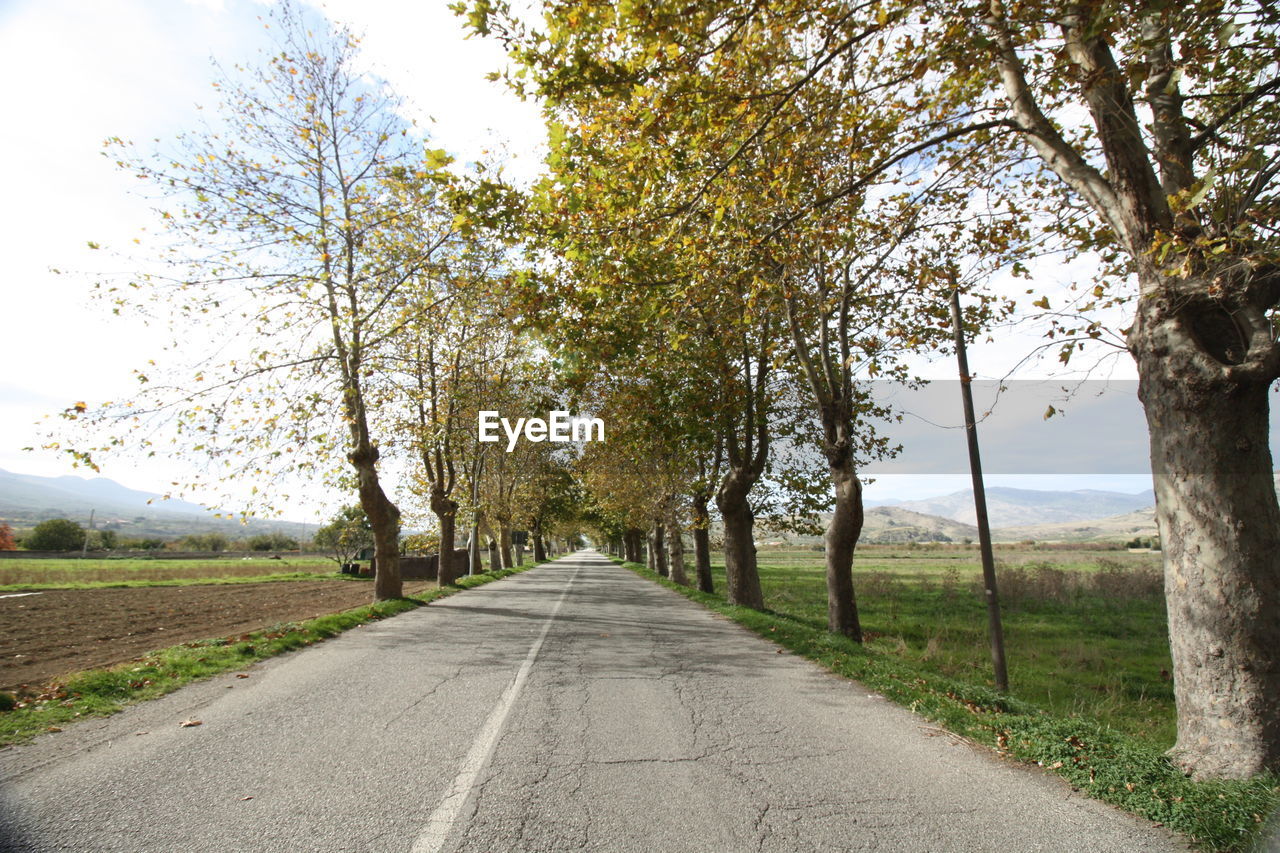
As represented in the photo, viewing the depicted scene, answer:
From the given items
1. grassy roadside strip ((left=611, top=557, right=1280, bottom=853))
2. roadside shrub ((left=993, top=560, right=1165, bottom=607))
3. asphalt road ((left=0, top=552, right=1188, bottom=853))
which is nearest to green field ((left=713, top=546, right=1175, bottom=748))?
roadside shrub ((left=993, top=560, right=1165, bottom=607))

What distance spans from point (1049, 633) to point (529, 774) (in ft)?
67.5

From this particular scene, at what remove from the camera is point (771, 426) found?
59.5 ft

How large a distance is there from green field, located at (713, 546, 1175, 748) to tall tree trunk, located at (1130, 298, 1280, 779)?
201cm

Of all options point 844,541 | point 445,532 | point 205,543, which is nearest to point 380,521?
point 445,532

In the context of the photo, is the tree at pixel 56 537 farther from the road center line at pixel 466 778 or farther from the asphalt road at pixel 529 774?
the road center line at pixel 466 778

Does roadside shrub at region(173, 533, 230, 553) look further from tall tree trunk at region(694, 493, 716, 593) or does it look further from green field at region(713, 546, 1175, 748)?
tall tree trunk at region(694, 493, 716, 593)

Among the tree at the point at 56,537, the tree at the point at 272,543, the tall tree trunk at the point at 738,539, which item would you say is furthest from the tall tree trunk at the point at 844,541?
the tree at the point at 272,543

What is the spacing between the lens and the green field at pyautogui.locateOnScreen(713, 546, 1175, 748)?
11.4m

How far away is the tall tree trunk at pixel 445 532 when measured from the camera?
2350 cm

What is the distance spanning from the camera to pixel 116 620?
48.8 feet

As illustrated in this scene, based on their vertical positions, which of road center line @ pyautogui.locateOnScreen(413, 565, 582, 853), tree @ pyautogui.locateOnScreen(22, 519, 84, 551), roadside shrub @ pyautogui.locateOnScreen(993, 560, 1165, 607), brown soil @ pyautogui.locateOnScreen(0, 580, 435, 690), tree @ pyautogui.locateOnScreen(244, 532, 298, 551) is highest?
tree @ pyautogui.locateOnScreen(22, 519, 84, 551)

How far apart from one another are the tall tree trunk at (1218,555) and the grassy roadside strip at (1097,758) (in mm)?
315

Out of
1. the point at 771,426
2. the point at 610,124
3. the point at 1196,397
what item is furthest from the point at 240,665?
the point at 771,426

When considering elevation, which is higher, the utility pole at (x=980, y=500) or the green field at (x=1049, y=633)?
the utility pole at (x=980, y=500)
